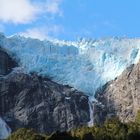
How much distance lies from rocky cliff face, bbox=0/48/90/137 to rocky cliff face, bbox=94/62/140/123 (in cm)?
308

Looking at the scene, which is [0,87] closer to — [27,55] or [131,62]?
[27,55]

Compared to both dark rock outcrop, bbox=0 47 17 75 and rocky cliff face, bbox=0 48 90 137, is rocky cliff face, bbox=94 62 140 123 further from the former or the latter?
dark rock outcrop, bbox=0 47 17 75

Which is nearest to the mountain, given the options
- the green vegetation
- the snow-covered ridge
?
the snow-covered ridge

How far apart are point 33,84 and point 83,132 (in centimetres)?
7326

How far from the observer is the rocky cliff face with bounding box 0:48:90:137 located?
125500 millimetres

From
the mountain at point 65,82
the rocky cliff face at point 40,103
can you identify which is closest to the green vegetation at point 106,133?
the mountain at point 65,82

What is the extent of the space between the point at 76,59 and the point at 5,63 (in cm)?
1491

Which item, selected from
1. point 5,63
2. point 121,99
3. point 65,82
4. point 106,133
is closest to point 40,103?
point 65,82

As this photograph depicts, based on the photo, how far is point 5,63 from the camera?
131m

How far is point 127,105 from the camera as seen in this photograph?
131 meters

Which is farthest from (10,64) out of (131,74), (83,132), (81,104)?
(83,132)

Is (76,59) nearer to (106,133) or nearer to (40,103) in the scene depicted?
(40,103)

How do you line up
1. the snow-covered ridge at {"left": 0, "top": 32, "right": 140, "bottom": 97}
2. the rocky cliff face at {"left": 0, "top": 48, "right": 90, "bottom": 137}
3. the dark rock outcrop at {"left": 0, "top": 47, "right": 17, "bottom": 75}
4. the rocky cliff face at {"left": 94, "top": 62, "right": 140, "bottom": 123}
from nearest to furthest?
the snow-covered ridge at {"left": 0, "top": 32, "right": 140, "bottom": 97}
the rocky cliff face at {"left": 0, "top": 48, "right": 90, "bottom": 137}
the rocky cliff face at {"left": 94, "top": 62, "right": 140, "bottom": 123}
the dark rock outcrop at {"left": 0, "top": 47, "right": 17, "bottom": 75}

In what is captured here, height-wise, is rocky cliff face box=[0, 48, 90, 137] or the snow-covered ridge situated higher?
the snow-covered ridge
